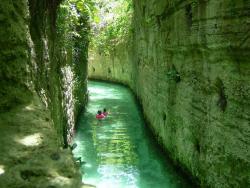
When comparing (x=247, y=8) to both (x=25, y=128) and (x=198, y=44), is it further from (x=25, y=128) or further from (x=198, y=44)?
(x=25, y=128)

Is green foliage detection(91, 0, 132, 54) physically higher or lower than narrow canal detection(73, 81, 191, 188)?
higher

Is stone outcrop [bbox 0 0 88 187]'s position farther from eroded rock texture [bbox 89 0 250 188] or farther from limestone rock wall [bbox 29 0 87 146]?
eroded rock texture [bbox 89 0 250 188]

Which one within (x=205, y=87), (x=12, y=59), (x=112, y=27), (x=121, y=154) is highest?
(x=112, y=27)

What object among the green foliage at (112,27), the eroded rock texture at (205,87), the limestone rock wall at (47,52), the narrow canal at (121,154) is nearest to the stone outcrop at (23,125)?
the limestone rock wall at (47,52)

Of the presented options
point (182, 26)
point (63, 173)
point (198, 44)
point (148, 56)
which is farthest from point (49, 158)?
point (148, 56)

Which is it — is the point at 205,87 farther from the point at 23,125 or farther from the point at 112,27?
the point at 112,27

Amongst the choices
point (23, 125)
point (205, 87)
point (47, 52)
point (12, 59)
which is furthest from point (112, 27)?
point (23, 125)

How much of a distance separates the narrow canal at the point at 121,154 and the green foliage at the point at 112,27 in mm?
7122

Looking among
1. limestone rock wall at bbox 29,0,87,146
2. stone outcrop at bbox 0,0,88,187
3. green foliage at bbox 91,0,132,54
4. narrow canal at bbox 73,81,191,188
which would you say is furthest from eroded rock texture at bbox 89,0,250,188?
green foliage at bbox 91,0,132,54

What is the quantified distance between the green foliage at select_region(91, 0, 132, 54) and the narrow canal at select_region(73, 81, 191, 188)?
23.4 ft

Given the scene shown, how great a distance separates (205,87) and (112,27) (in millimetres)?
20212

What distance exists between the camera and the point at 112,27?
26.6 m

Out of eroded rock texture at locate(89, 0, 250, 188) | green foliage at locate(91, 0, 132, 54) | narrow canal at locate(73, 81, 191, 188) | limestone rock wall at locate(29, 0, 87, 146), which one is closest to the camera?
eroded rock texture at locate(89, 0, 250, 188)

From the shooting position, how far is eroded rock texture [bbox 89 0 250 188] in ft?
17.7
